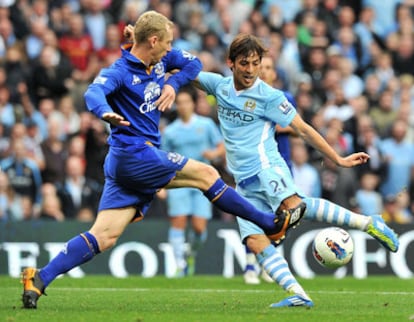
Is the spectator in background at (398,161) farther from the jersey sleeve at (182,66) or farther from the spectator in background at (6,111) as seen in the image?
the jersey sleeve at (182,66)

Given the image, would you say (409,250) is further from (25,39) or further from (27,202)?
(25,39)

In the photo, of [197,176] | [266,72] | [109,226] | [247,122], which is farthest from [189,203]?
[197,176]

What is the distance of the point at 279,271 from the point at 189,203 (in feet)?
20.8

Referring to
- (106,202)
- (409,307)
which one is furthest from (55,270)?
(409,307)

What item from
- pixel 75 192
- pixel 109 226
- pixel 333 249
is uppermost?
pixel 75 192

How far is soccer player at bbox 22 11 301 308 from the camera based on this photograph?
10070 mm

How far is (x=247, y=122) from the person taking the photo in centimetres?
1110

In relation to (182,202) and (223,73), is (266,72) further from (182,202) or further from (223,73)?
(223,73)

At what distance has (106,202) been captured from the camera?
10.4m

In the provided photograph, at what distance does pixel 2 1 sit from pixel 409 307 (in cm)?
1218

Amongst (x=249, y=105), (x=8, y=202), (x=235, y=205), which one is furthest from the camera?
(x=8, y=202)

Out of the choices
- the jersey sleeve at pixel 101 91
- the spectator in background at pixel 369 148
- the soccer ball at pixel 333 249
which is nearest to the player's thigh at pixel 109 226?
the jersey sleeve at pixel 101 91

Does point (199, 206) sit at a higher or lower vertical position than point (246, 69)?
lower

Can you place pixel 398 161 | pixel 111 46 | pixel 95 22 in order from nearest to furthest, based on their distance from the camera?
pixel 398 161 < pixel 111 46 < pixel 95 22
